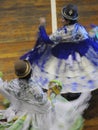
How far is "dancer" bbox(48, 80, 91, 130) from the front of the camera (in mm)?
2562

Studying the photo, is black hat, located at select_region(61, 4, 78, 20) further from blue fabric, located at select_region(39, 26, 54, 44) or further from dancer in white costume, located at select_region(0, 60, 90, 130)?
dancer in white costume, located at select_region(0, 60, 90, 130)

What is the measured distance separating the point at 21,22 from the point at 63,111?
2.16m

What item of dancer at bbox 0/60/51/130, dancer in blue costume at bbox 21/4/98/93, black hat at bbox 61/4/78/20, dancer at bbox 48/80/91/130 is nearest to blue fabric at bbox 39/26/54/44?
dancer in blue costume at bbox 21/4/98/93

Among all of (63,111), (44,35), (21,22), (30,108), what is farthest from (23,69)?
(21,22)

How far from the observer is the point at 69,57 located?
124 inches

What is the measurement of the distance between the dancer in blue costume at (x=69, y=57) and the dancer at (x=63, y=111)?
1.06 ft

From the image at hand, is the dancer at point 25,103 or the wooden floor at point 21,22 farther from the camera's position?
the wooden floor at point 21,22

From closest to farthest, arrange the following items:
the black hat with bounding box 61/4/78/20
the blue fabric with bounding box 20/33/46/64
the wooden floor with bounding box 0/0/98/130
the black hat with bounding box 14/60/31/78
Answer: the black hat with bounding box 14/60/31/78 < the black hat with bounding box 61/4/78/20 < the blue fabric with bounding box 20/33/46/64 < the wooden floor with bounding box 0/0/98/130

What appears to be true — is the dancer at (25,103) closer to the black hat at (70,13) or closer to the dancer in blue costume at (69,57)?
the dancer in blue costume at (69,57)

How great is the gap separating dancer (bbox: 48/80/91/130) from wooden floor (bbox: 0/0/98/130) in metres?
1.07

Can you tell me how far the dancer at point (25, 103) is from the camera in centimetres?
237

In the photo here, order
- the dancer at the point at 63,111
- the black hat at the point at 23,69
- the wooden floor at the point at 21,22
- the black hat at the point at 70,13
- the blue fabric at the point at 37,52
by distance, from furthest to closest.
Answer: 1. the wooden floor at the point at 21,22
2. the blue fabric at the point at 37,52
3. the black hat at the point at 70,13
4. the dancer at the point at 63,111
5. the black hat at the point at 23,69

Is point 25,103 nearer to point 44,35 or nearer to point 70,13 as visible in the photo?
point 44,35

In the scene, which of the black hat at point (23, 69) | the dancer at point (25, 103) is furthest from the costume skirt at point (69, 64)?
the black hat at point (23, 69)
